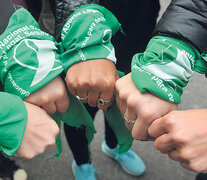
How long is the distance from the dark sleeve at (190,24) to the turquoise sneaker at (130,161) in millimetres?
940

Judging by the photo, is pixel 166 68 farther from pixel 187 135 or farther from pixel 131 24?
pixel 131 24

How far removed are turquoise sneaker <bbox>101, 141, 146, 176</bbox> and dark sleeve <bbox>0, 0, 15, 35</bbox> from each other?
988 mm

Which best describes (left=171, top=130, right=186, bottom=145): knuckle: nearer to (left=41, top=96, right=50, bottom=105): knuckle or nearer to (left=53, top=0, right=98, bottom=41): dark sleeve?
(left=41, top=96, right=50, bottom=105): knuckle

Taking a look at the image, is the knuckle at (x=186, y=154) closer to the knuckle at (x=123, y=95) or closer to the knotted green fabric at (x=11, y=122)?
the knuckle at (x=123, y=95)

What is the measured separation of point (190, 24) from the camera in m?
0.56

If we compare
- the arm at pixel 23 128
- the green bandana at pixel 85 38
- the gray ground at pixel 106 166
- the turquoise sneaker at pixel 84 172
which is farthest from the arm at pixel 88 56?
the gray ground at pixel 106 166

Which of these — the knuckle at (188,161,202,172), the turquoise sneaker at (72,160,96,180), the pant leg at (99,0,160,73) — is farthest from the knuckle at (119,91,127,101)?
the turquoise sneaker at (72,160,96,180)

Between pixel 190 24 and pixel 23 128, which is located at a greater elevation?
pixel 190 24

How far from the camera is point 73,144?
1103 mm

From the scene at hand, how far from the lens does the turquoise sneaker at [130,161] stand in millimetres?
1310

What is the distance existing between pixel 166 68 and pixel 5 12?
19.1 inches

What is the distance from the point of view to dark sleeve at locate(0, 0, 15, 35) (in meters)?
0.62

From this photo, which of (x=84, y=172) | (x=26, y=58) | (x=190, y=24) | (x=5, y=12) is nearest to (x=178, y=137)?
(x=190, y=24)

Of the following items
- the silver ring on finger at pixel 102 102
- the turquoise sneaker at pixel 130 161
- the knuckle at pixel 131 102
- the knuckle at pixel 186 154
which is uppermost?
the knuckle at pixel 131 102
